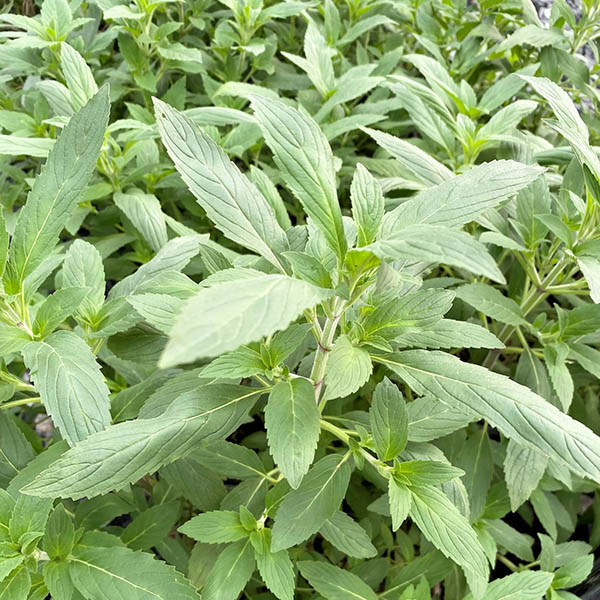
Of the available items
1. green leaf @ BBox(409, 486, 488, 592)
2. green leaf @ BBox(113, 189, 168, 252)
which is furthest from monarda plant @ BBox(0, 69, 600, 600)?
green leaf @ BBox(113, 189, 168, 252)

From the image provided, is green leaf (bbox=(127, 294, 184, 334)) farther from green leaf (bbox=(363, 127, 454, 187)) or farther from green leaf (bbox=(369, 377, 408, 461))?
green leaf (bbox=(363, 127, 454, 187))

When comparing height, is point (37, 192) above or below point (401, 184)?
above

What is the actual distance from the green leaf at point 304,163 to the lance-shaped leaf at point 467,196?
0.11 metres

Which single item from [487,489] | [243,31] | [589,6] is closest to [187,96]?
[243,31]

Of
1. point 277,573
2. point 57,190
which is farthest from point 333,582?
point 57,190

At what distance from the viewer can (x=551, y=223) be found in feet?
4.50

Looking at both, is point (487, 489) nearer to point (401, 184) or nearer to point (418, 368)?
point (418, 368)

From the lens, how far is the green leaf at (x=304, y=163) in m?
0.97

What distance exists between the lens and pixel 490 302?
1531mm

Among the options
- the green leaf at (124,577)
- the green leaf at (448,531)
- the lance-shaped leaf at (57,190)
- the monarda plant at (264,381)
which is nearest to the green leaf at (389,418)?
the monarda plant at (264,381)

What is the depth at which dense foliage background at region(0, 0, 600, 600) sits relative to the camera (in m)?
0.97

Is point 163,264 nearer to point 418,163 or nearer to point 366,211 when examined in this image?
point 366,211

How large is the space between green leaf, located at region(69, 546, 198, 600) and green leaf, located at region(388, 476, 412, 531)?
42 centimetres

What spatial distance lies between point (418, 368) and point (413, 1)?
6.94 ft
